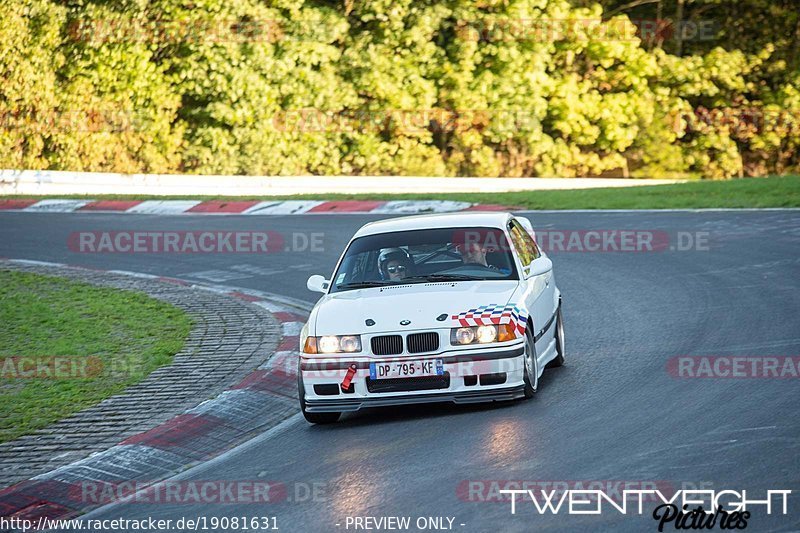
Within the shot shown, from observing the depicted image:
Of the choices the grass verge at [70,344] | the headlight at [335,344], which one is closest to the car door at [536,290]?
the headlight at [335,344]

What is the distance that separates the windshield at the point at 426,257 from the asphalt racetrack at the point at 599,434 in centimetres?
106

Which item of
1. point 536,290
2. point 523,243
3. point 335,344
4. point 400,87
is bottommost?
point 335,344

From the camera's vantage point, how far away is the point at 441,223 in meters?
10.3

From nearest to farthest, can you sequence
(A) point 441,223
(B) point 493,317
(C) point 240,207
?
1. (B) point 493,317
2. (A) point 441,223
3. (C) point 240,207

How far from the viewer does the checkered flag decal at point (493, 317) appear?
875cm

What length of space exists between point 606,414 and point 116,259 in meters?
11.7

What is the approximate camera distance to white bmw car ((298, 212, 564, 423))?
8656mm

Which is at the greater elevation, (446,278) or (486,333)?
(446,278)

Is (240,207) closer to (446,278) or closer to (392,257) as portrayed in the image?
(392,257)

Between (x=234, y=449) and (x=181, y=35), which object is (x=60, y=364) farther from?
(x=181, y=35)

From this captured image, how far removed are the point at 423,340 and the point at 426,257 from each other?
1.47m

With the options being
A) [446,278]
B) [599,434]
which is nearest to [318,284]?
[446,278]

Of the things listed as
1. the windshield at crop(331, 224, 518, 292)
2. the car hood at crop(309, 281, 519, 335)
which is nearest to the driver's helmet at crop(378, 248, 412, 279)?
the windshield at crop(331, 224, 518, 292)

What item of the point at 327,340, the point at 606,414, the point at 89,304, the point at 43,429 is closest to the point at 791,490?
the point at 606,414
